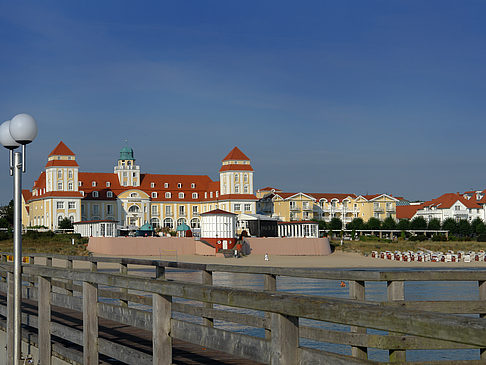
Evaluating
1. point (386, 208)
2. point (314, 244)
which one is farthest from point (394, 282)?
point (386, 208)

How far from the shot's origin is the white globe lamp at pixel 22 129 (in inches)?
308

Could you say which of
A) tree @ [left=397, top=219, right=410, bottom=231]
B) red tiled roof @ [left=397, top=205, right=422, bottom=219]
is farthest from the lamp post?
red tiled roof @ [left=397, top=205, right=422, bottom=219]

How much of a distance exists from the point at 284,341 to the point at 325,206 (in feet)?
410

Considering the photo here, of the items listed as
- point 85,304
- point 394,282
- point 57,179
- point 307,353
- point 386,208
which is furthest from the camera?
point 386,208

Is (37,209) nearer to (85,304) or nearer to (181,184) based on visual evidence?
(181,184)

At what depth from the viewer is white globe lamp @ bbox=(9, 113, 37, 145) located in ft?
25.7

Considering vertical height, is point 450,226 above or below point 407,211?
below

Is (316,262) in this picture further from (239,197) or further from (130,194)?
(130,194)

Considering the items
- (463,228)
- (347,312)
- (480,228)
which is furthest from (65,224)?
(347,312)

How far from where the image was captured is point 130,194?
10788 cm

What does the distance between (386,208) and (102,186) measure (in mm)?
52239

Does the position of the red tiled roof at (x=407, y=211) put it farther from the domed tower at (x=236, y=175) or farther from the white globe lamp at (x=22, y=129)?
the white globe lamp at (x=22, y=129)

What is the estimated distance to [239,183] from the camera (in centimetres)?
10675

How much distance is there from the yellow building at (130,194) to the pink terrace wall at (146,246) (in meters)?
31.1
